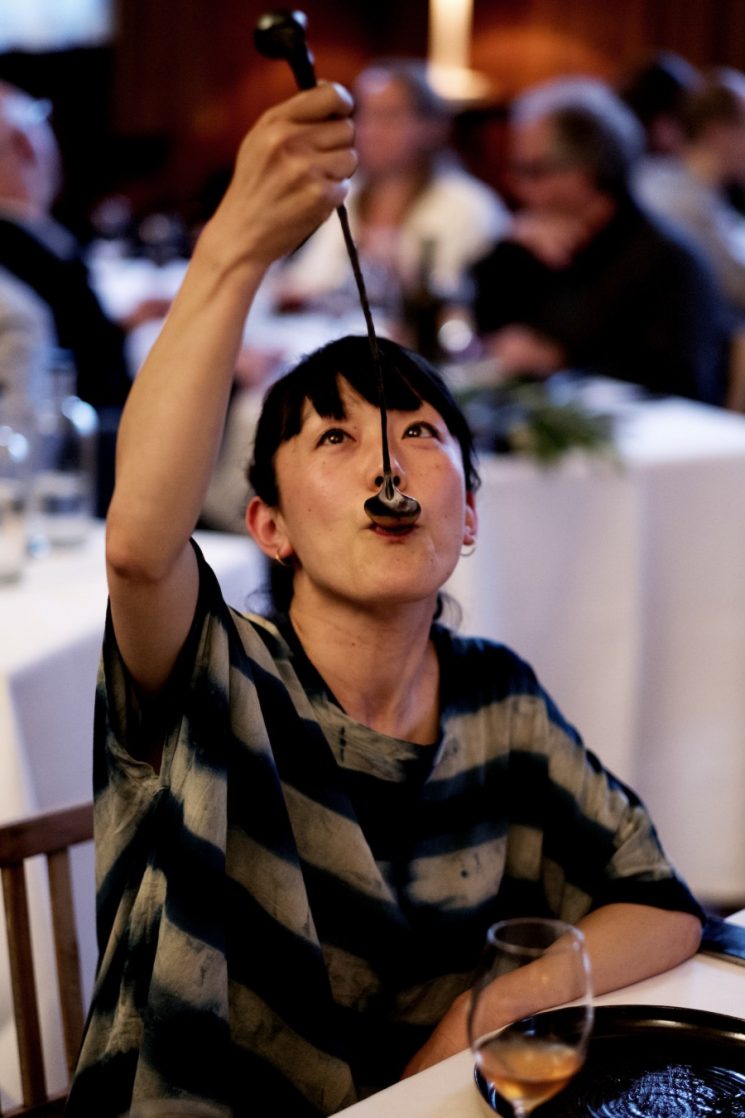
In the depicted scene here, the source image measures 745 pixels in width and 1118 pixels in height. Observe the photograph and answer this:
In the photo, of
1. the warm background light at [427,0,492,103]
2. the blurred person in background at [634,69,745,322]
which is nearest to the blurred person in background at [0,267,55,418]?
the blurred person in background at [634,69,745,322]

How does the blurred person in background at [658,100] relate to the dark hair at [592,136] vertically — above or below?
above

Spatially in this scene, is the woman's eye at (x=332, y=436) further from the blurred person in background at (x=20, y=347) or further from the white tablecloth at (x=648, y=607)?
the white tablecloth at (x=648, y=607)

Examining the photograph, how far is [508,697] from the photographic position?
1.44 meters

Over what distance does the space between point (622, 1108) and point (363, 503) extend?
0.54 metres

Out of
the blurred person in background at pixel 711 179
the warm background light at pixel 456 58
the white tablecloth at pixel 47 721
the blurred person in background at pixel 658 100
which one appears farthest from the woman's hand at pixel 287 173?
the warm background light at pixel 456 58

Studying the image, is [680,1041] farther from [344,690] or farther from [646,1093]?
[344,690]

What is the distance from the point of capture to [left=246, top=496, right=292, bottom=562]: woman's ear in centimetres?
137

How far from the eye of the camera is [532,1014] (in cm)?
97

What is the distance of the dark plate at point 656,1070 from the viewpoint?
104 cm

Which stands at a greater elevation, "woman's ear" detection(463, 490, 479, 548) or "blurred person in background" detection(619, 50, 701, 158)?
"blurred person in background" detection(619, 50, 701, 158)

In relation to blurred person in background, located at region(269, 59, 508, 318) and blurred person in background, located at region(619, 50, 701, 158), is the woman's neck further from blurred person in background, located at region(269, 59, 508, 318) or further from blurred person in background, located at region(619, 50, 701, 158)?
blurred person in background, located at region(619, 50, 701, 158)

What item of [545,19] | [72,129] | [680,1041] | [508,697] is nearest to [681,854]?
[508,697]

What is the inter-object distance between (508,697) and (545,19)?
7653 mm

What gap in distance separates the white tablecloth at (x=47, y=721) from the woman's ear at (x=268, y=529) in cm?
41
